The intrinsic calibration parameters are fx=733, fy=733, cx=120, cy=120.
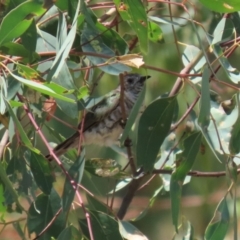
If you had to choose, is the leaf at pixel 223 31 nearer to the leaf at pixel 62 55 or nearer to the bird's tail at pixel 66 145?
the leaf at pixel 62 55

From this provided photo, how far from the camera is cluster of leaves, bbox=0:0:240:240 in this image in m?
1.85

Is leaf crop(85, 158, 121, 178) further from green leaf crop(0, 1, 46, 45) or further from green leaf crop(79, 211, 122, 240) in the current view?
green leaf crop(0, 1, 46, 45)

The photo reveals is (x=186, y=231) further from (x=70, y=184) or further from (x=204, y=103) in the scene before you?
(x=204, y=103)

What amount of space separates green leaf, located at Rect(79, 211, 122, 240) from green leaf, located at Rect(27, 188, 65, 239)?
0.10 m

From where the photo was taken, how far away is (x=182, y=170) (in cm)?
211

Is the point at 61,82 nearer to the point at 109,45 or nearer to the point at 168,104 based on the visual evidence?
the point at 109,45

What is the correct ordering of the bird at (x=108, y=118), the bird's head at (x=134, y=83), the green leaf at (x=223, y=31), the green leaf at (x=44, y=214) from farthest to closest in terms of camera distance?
the bird's head at (x=134, y=83)
the bird at (x=108, y=118)
the green leaf at (x=44, y=214)
the green leaf at (x=223, y=31)

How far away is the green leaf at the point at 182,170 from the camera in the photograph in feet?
6.90

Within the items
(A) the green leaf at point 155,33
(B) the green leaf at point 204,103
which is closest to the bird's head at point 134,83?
(A) the green leaf at point 155,33

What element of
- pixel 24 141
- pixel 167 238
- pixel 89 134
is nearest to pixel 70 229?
pixel 24 141

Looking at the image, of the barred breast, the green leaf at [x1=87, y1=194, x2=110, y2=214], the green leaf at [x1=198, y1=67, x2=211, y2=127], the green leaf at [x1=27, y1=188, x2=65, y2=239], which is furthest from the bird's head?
the green leaf at [x1=198, y1=67, x2=211, y2=127]

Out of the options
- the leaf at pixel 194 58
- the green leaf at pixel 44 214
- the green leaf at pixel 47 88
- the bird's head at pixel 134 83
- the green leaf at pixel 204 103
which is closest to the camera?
the green leaf at pixel 47 88

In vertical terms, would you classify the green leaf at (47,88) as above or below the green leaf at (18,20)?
below

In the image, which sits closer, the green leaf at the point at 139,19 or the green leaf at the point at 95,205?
the green leaf at the point at 139,19
